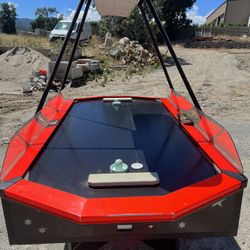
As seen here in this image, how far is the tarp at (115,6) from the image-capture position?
3.13 meters

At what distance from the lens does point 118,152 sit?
6.99ft

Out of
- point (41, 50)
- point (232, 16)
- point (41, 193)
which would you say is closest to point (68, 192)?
point (41, 193)

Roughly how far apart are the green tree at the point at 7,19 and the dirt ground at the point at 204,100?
1329 inches

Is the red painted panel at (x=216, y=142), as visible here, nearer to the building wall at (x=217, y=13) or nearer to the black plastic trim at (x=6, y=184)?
the black plastic trim at (x=6, y=184)

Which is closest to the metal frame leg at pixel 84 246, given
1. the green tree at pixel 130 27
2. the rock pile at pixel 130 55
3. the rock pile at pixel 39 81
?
the rock pile at pixel 39 81

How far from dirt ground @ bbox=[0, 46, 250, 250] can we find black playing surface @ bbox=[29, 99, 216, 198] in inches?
30.9

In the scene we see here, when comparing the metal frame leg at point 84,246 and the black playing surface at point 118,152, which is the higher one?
the black playing surface at point 118,152

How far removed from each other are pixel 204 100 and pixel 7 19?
39.4 meters

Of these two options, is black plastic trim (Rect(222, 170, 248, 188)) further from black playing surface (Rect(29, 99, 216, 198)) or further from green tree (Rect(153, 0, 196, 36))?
green tree (Rect(153, 0, 196, 36))

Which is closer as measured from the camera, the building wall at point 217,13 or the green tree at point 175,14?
the green tree at point 175,14

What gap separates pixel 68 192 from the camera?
5.39 feet

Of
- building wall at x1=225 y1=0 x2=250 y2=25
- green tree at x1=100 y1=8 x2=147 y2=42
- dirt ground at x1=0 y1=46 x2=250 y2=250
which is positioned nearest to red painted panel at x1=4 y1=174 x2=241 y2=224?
dirt ground at x1=0 y1=46 x2=250 y2=250

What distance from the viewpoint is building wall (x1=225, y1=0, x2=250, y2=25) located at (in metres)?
34.5

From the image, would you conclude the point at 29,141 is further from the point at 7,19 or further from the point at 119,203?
the point at 7,19
